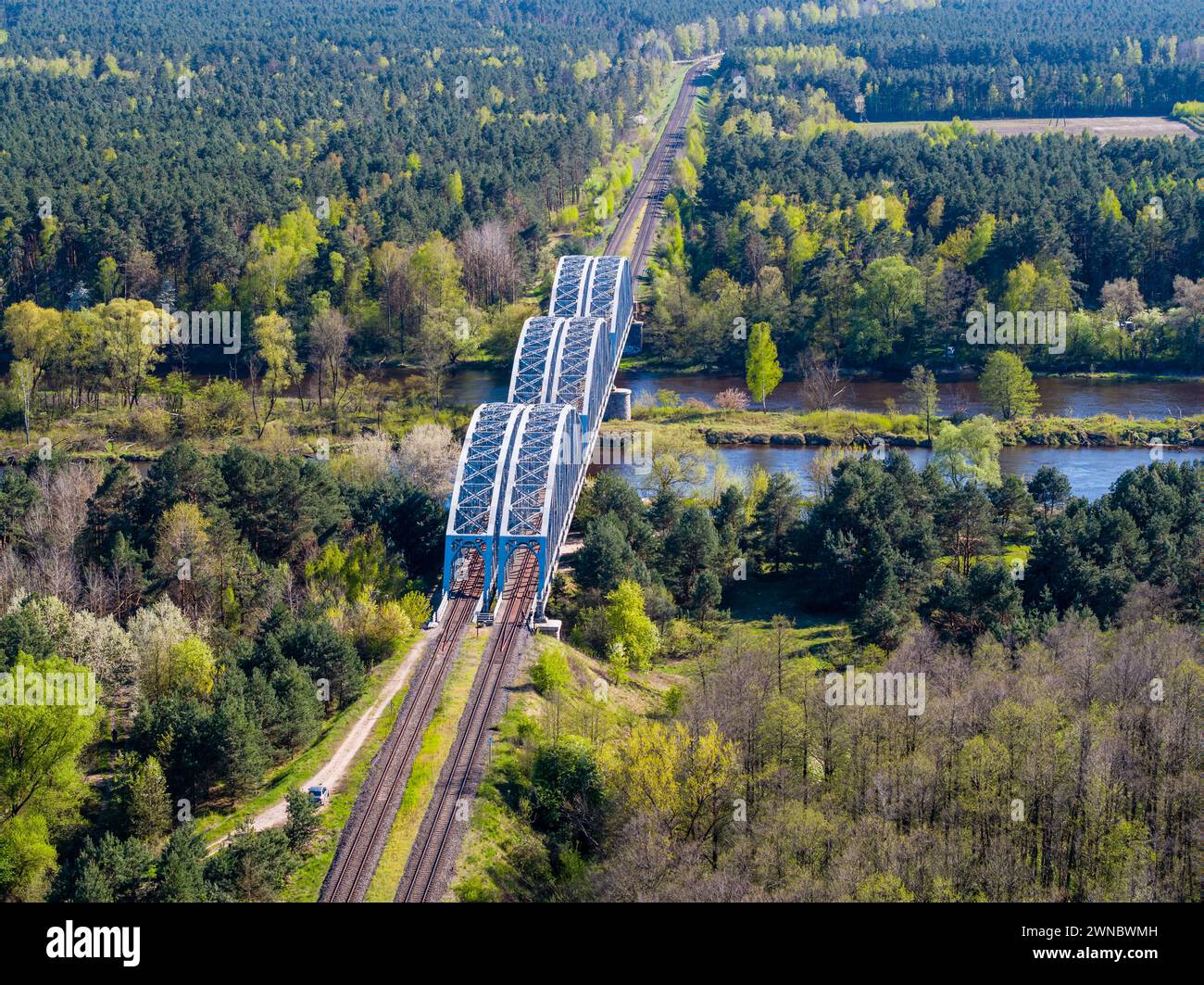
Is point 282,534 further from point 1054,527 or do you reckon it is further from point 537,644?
point 1054,527

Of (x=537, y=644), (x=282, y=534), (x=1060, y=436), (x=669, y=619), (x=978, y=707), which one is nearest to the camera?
(x=978, y=707)

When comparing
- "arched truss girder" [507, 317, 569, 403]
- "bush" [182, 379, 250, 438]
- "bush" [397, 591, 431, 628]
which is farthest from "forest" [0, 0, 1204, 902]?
"arched truss girder" [507, 317, 569, 403]

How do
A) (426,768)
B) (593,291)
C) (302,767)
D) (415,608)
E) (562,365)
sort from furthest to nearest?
1. (593,291)
2. (562,365)
3. (415,608)
4. (302,767)
5. (426,768)

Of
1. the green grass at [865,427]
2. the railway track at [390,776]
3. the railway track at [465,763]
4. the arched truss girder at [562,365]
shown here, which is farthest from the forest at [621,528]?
the arched truss girder at [562,365]

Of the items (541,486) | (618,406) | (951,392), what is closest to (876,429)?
(951,392)

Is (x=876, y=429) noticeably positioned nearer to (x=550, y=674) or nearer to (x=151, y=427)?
(x=550, y=674)

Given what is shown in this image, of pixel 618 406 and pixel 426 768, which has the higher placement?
pixel 618 406

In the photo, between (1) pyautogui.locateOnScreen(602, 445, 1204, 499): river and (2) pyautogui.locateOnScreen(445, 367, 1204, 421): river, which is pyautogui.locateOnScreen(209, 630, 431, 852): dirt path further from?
(2) pyautogui.locateOnScreen(445, 367, 1204, 421): river
